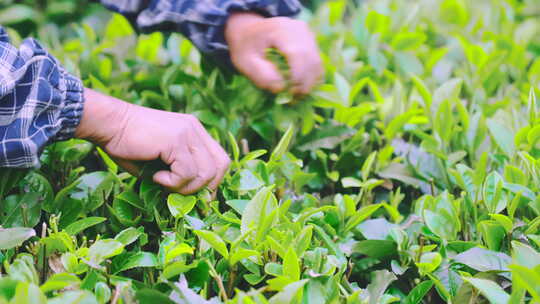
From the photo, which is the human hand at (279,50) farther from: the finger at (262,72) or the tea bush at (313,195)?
the tea bush at (313,195)

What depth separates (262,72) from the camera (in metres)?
1.41

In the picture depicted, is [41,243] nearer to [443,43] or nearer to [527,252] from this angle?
[527,252]

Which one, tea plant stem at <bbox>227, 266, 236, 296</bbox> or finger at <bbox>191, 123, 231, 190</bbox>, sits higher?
finger at <bbox>191, 123, 231, 190</bbox>

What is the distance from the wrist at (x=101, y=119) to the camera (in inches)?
47.4

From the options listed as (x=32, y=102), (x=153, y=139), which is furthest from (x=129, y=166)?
(x=32, y=102)

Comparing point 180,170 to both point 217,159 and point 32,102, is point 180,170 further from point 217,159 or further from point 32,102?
point 32,102

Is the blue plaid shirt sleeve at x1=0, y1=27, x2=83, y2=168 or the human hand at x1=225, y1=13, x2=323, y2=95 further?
the human hand at x1=225, y1=13, x2=323, y2=95

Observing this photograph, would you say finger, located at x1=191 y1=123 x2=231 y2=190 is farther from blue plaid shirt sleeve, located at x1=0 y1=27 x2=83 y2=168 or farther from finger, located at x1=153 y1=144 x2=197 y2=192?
blue plaid shirt sleeve, located at x1=0 y1=27 x2=83 y2=168

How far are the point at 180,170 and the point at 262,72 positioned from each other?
0.33 meters

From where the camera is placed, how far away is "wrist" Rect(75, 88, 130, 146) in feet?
3.95

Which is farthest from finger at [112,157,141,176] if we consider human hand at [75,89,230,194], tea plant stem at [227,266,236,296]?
tea plant stem at [227,266,236,296]

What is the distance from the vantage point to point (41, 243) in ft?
3.67

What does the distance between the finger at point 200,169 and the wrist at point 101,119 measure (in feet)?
0.45

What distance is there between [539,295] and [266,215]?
0.46 m
